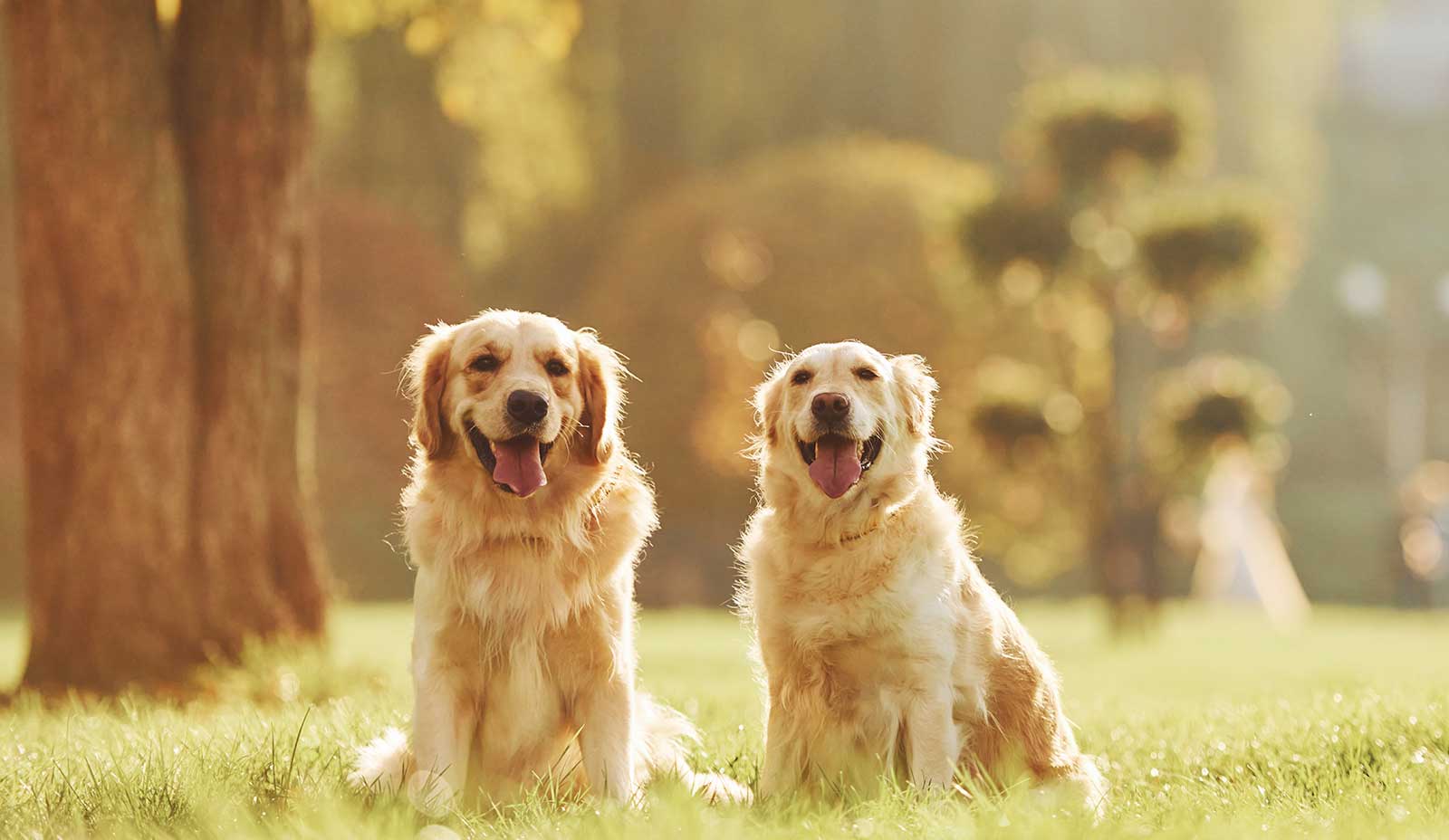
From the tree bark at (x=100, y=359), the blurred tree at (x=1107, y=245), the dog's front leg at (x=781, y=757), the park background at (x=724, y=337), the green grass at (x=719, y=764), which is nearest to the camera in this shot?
the green grass at (x=719, y=764)

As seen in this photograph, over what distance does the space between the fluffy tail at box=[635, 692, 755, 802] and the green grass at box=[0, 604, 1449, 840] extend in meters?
0.18

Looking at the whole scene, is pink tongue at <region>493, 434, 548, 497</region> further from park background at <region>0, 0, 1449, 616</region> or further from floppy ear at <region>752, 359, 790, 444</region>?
park background at <region>0, 0, 1449, 616</region>

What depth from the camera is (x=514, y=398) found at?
403cm

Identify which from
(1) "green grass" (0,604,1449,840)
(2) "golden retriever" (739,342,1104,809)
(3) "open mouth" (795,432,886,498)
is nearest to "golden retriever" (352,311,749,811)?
(1) "green grass" (0,604,1449,840)

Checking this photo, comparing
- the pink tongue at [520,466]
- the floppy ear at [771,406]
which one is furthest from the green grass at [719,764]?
the floppy ear at [771,406]

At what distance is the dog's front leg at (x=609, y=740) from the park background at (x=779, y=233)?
1118 centimetres

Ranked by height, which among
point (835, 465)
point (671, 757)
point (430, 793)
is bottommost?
point (671, 757)

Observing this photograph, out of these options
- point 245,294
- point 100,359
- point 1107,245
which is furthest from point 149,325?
point 1107,245

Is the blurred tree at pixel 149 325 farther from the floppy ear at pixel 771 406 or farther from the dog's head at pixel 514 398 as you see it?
the floppy ear at pixel 771 406

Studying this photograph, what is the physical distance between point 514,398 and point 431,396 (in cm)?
37

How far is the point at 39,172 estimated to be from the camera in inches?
274

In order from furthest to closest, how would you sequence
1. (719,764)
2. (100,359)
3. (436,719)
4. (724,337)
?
(724,337) < (100,359) < (719,764) < (436,719)

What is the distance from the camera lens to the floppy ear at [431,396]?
426 cm

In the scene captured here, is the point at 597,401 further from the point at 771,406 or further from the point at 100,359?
the point at 100,359
